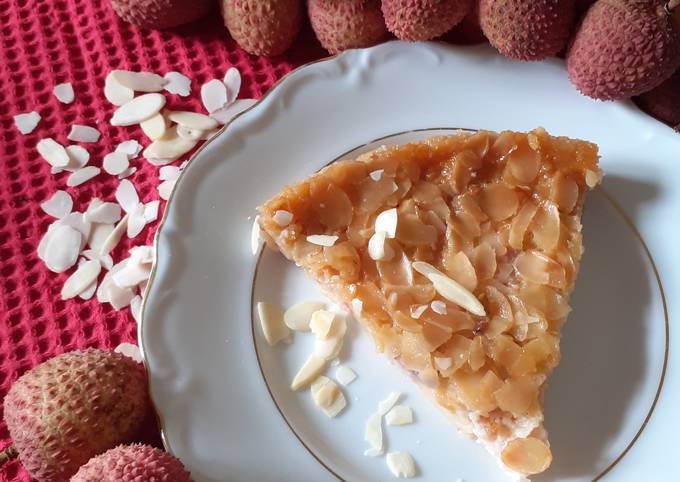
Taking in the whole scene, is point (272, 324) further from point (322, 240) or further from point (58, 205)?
point (58, 205)

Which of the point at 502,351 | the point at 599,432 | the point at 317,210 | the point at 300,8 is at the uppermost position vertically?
the point at 300,8

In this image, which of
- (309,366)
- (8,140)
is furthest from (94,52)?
(309,366)

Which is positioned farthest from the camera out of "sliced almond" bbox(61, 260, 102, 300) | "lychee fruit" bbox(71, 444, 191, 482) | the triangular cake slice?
"sliced almond" bbox(61, 260, 102, 300)

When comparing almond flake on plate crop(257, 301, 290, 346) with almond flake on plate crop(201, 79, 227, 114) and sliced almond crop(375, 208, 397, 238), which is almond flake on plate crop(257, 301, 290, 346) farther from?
almond flake on plate crop(201, 79, 227, 114)

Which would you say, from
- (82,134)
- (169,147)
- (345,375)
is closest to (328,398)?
→ (345,375)

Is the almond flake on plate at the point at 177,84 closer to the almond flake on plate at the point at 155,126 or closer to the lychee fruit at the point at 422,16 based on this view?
the almond flake on plate at the point at 155,126

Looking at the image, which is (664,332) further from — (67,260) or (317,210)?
(67,260)

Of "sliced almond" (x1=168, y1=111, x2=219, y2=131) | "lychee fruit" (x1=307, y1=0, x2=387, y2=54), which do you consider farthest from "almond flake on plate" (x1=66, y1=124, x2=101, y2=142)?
"lychee fruit" (x1=307, y1=0, x2=387, y2=54)
